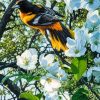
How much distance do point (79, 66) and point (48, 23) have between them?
284cm

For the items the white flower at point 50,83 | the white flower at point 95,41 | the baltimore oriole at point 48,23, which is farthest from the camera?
the baltimore oriole at point 48,23

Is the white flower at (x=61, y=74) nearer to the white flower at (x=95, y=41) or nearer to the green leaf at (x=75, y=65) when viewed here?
the green leaf at (x=75, y=65)

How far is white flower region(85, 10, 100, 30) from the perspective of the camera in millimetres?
1205

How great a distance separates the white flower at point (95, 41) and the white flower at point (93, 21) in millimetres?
38

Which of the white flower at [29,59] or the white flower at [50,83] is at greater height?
the white flower at [29,59]

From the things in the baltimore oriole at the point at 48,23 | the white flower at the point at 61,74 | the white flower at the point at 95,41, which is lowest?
the baltimore oriole at the point at 48,23

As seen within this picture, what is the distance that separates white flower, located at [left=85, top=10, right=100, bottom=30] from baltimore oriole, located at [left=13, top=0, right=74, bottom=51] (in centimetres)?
32

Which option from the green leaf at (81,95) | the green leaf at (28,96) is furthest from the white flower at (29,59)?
the green leaf at (81,95)

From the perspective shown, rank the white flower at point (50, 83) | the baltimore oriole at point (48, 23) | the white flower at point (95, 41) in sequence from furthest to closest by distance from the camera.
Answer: the baltimore oriole at point (48, 23) < the white flower at point (50, 83) < the white flower at point (95, 41)

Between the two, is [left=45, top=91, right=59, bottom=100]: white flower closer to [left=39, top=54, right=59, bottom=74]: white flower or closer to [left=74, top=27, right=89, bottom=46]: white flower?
[left=39, top=54, right=59, bottom=74]: white flower

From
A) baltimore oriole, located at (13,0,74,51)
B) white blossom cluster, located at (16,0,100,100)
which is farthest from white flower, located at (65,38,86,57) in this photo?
baltimore oriole, located at (13,0,74,51)

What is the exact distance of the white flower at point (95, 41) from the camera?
1.16 metres

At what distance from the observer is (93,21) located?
3.96ft

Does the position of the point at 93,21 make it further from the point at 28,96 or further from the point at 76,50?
the point at 28,96
